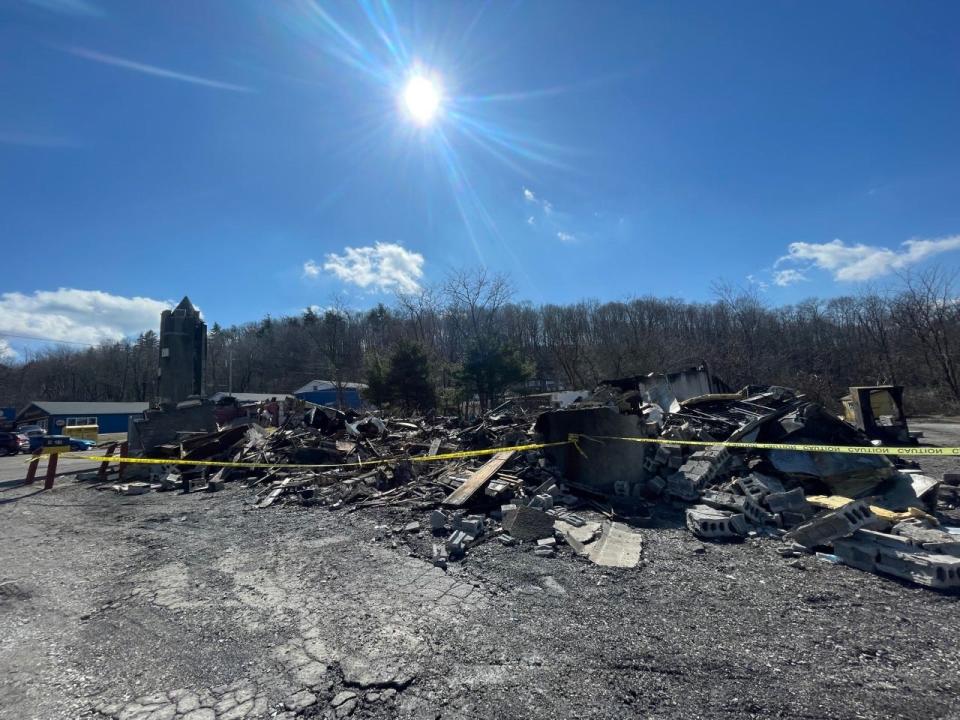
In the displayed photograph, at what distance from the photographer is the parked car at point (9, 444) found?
27266mm

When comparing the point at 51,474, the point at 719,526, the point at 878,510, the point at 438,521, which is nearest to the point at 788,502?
the point at 878,510

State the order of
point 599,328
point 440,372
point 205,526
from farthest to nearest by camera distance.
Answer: point 599,328 → point 440,372 → point 205,526

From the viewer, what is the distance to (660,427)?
9852 mm

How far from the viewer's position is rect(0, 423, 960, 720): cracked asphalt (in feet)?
9.28

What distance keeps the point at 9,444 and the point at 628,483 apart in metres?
36.6

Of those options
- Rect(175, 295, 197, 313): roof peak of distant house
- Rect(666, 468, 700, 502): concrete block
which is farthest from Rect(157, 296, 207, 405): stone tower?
Rect(666, 468, 700, 502): concrete block

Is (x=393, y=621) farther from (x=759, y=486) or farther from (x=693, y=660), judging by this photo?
(x=759, y=486)

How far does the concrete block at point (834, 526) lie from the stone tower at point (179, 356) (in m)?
23.4

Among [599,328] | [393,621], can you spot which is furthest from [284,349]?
[393,621]

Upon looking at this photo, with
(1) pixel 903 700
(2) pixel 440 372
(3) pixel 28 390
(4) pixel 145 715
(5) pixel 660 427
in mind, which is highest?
(3) pixel 28 390

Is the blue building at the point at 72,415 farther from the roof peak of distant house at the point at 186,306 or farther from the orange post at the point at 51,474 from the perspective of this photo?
the orange post at the point at 51,474

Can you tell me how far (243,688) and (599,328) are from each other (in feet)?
176

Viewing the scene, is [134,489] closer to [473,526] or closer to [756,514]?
[473,526]

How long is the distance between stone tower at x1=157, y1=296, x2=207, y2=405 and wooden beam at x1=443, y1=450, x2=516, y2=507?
18.8m
